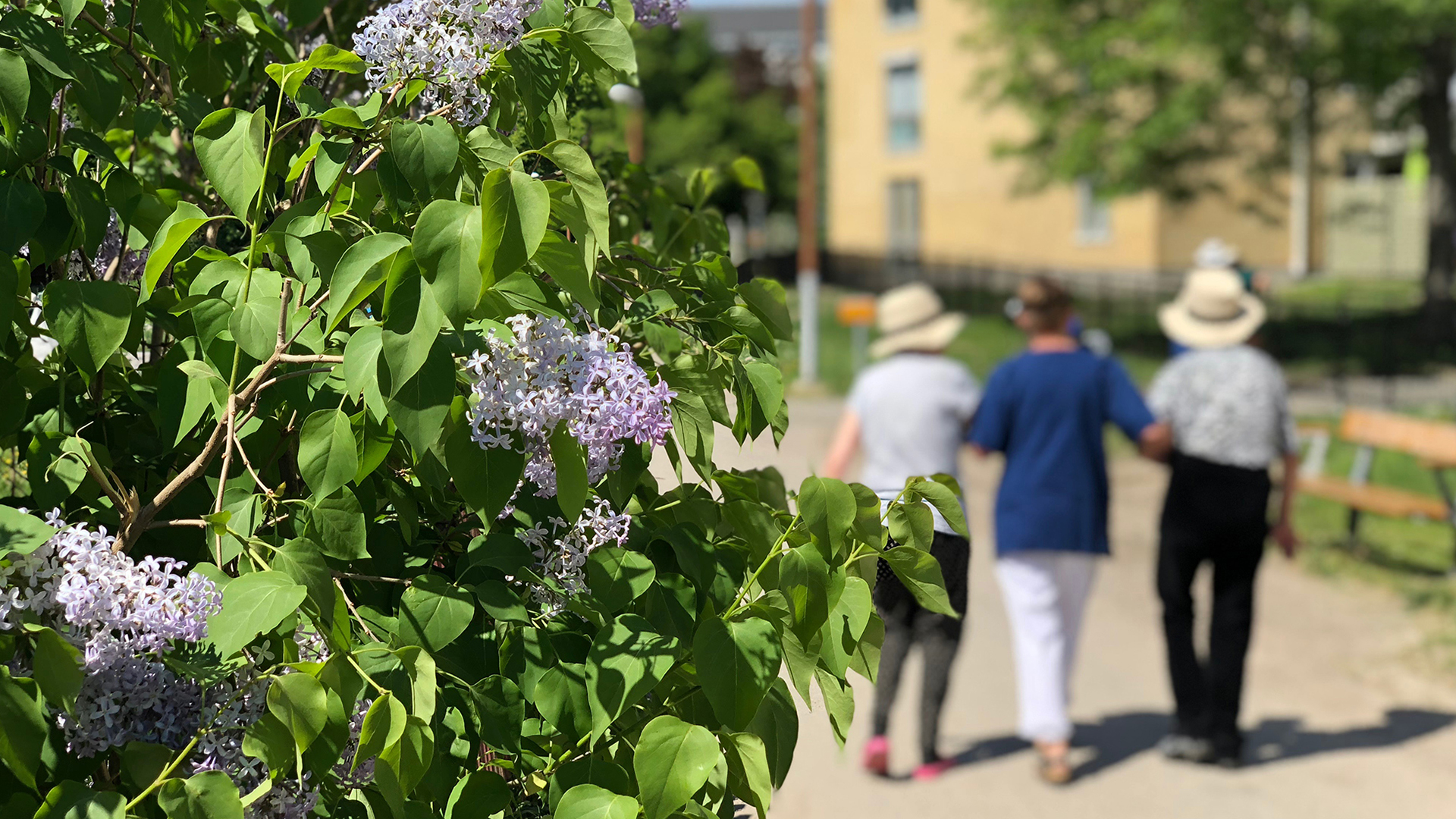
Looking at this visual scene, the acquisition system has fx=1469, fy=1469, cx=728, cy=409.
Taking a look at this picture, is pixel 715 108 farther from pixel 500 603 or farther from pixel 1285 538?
pixel 500 603

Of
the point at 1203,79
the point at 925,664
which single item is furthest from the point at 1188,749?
the point at 1203,79

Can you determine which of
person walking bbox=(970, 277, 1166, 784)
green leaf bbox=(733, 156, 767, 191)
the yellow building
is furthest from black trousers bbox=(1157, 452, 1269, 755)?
the yellow building

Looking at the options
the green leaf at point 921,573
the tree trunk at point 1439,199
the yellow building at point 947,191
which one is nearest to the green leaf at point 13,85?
the green leaf at point 921,573

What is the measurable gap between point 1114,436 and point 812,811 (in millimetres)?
10406

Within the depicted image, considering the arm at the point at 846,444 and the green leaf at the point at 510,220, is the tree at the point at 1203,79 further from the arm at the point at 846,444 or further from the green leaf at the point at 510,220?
the green leaf at the point at 510,220

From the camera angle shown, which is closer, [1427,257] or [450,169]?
[450,169]

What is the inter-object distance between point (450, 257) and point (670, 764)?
526mm

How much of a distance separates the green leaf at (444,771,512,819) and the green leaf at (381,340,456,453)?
39 centimetres

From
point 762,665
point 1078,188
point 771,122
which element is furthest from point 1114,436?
point 771,122

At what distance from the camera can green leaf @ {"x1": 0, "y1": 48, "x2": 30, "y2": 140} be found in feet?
4.75

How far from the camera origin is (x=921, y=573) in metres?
1.61

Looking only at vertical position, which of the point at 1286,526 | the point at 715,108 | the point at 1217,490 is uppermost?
the point at 715,108

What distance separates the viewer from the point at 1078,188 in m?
32.9

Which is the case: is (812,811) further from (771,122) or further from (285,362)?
(771,122)
